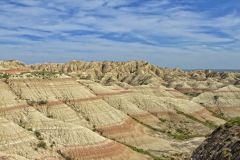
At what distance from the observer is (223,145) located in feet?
109

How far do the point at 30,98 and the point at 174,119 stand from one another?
44.9 m

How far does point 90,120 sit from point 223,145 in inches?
2482

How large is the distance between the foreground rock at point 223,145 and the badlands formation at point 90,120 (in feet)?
4.14

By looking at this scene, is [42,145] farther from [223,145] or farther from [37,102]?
[223,145]

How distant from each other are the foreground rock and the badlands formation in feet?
4.14

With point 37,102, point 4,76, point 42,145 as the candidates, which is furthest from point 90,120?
point 42,145

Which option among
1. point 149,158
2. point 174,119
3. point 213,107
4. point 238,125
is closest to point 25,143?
point 149,158

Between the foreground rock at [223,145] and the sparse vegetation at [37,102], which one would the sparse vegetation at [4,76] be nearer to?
the sparse vegetation at [37,102]

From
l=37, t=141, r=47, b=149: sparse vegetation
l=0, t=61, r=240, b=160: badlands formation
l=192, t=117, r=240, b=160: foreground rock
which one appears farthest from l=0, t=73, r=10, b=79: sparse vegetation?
l=192, t=117, r=240, b=160: foreground rock

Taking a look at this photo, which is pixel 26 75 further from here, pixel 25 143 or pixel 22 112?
pixel 25 143

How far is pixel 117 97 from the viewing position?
11838 centimetres

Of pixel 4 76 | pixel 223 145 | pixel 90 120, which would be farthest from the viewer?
pixel 90 120

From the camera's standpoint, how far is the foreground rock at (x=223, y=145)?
3095 centimetres

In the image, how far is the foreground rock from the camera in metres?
31.0
